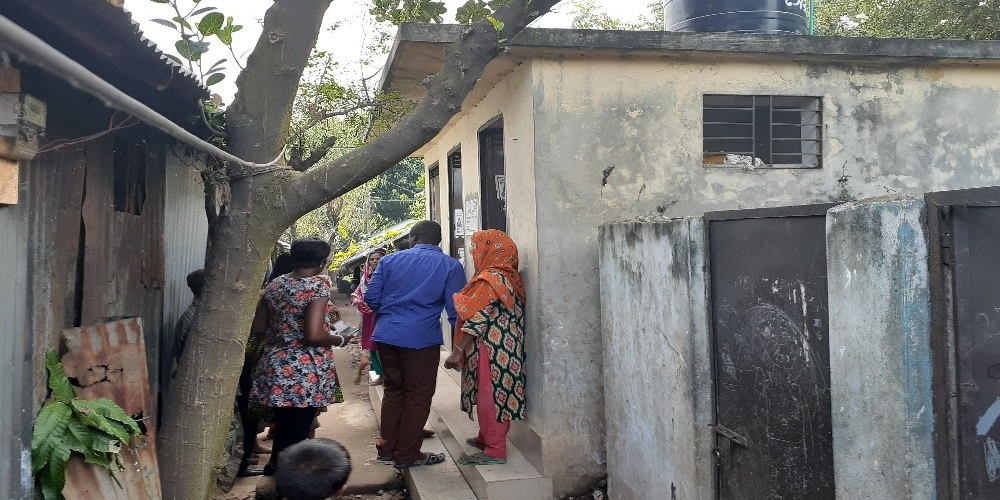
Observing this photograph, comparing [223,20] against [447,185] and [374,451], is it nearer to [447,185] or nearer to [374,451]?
[374,451]

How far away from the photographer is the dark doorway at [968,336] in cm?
230

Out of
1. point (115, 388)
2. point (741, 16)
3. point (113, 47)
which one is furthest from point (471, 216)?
point (113, 47)

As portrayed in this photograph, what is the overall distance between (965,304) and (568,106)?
334 cm

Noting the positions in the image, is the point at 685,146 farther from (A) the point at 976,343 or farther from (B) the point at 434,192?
(B) the point at 434,192

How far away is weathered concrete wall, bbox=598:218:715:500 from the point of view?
3.82 metres

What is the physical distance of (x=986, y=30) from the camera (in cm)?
1291

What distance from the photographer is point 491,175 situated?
7.02 metres

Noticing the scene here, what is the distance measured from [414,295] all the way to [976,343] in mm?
3729

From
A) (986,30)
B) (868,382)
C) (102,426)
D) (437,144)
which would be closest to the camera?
(868,382)

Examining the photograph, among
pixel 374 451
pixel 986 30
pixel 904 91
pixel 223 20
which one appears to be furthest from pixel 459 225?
pixel 986 30

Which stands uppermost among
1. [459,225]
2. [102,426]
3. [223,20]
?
[223,20]

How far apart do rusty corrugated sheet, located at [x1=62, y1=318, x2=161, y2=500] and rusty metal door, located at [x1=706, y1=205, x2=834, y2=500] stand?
2.73m

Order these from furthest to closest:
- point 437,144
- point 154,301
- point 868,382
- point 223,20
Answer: point 437,144 < point 154,301 < point 223,20 < point 868,382

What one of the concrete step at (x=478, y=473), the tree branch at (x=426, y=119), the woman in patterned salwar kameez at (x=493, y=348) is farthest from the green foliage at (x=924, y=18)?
the tree branch at (x=426, y=119)
